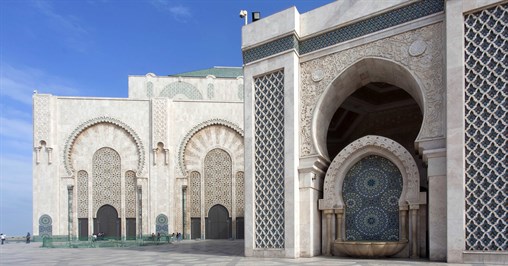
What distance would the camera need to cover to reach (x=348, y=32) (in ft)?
24.0

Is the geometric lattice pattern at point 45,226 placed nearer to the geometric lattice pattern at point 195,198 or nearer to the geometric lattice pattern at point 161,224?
the geometric lattice pattern at point 161,224

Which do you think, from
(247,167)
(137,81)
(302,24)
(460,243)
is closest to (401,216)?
(460,243)

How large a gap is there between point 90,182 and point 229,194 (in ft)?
16.0

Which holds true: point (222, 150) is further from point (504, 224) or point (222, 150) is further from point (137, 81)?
point (504, 224)

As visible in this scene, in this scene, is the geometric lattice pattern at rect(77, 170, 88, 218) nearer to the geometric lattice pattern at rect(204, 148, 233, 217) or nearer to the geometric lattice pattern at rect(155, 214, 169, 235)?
the geometric lattice pattern at rect(155, 214, 169, 235)

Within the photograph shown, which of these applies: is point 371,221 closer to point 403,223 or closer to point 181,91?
point 403,223

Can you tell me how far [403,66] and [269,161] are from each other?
2.82 m

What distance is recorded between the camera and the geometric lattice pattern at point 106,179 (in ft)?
48.1

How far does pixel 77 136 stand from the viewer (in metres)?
14.7

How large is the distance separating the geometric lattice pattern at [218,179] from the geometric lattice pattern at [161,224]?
4.84 ft

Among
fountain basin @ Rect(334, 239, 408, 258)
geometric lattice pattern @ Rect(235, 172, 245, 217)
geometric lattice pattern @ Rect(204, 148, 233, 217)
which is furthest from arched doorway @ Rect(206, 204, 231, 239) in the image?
fountain basin @ Rect(334, 239, 408, 258)

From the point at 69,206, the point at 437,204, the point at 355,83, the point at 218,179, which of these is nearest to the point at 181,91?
the point at 218,179

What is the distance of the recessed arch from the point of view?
7023mm

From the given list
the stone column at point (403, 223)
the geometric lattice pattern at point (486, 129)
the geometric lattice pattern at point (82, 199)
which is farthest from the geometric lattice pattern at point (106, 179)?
the geometric lattice pattern at point (486, 129)
